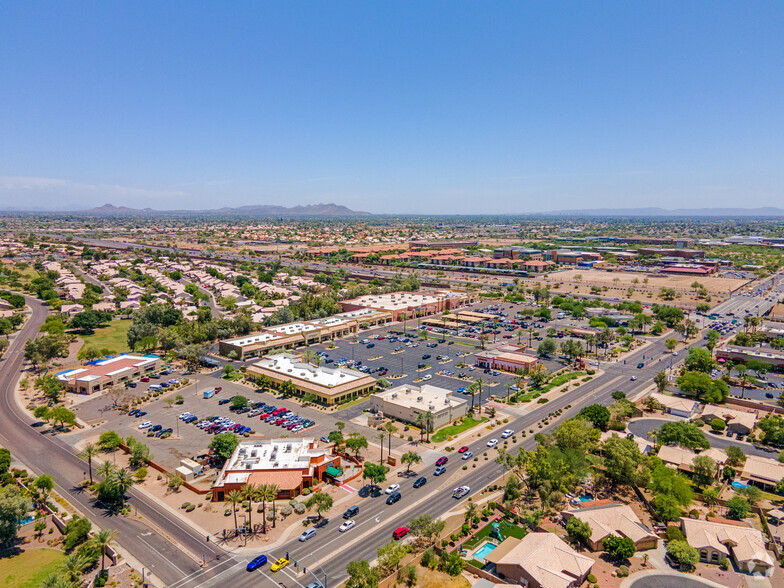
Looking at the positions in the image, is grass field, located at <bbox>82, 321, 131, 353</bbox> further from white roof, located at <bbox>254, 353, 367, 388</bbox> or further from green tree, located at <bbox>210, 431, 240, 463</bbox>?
green tree, located at <bbox>210, 431, 240, 463</bbox>

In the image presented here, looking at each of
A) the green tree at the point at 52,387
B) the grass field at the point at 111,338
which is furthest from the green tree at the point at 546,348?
the grass field at the point at 111,338

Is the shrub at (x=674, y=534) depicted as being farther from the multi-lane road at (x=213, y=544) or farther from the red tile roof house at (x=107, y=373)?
the red tile roof house at (x=107, y=373)

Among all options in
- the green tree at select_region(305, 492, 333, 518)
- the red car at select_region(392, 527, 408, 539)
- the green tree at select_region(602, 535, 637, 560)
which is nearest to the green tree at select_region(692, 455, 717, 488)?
the green tree at select_region(602, 535, 637, 560)

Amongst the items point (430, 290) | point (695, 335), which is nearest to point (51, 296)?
point (430, 290)

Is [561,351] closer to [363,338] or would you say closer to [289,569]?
[363,338]

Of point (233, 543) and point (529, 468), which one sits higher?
point (529, 468)

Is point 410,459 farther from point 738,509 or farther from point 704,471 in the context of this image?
point 738,509

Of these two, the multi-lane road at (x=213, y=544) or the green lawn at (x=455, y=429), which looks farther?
the green lawn at (x=455, y=429)
